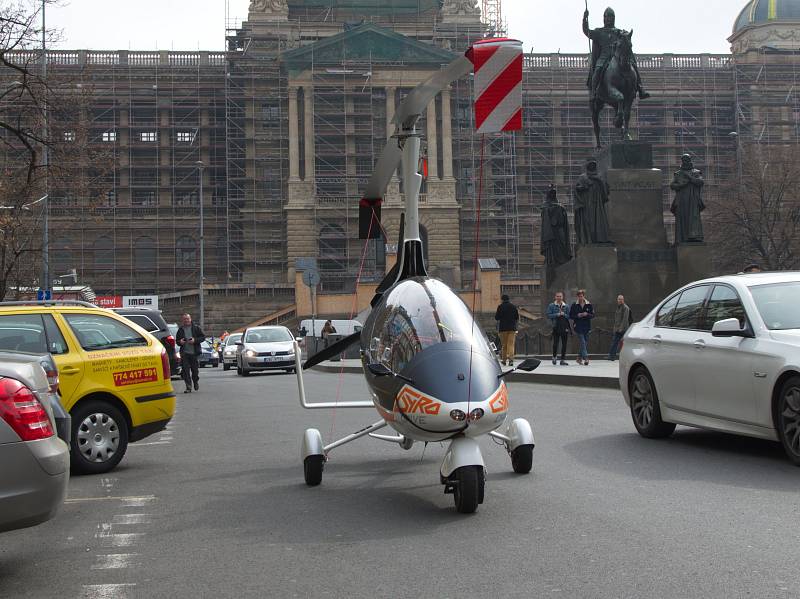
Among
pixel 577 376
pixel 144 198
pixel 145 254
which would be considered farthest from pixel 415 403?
pixel 144 198

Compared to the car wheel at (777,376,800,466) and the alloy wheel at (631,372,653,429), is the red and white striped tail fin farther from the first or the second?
the alloy wheel at (631,372,653,429)

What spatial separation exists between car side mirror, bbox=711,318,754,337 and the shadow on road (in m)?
1.03

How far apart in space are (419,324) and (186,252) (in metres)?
69.8

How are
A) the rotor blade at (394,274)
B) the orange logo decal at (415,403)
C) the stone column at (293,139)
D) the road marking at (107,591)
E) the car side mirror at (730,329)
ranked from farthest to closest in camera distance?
the stone column at (293,139), the rotor blade at (394,274), the car side mirror at (730,329), the orange logo decal at (415,403), the road marking at (107,591)

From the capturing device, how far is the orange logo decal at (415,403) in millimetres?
7391

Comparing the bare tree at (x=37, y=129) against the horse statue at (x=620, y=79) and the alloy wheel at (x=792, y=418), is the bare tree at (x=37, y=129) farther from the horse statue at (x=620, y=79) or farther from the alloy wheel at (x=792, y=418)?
the alloy wheel at (x=792, y=418)

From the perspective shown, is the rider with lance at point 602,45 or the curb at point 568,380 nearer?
the curb at point 568,380

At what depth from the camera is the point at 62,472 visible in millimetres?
5965

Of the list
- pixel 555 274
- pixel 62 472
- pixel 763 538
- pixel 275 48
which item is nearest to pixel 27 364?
pixel 62 472

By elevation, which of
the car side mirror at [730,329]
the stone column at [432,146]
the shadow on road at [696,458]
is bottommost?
the shadow on road at [696,458]

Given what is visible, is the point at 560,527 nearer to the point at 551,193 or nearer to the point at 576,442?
the point at 576,442

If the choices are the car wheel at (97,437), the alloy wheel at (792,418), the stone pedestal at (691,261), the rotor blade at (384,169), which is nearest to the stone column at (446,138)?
the stone pedestal at (691,261)

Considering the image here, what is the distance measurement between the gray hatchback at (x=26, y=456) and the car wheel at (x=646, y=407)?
6516 millimetres

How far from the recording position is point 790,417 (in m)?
8.82
